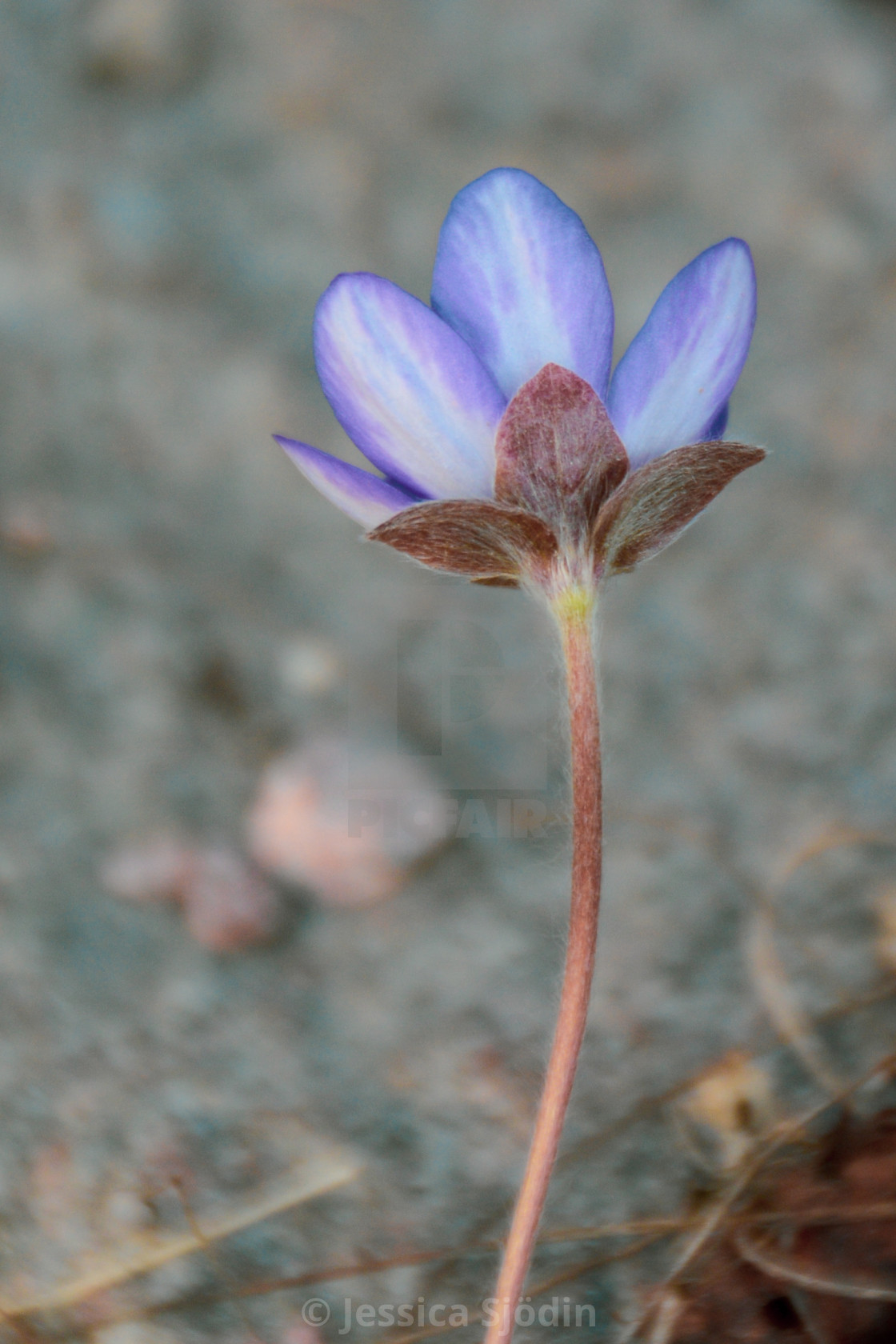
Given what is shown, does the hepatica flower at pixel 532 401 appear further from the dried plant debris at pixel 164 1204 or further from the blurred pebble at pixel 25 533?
the blurred pebble at pixel 25 533

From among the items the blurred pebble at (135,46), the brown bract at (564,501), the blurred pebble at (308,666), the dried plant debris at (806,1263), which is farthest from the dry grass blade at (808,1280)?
the blurred pebble at (135,46)

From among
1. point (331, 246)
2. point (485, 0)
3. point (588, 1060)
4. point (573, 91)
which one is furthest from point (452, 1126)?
point (485, 0)

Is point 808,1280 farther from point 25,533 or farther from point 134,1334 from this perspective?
point 25,533

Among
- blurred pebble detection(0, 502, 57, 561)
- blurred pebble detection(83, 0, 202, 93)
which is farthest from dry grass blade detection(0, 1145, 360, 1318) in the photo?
blurred pebble detection(83, 0, 202, 93)

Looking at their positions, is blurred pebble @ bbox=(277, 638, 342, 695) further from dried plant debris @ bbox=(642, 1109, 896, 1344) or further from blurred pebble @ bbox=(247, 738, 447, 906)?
dried plant debris @ bbox=(642, 1109, 896, 1344)

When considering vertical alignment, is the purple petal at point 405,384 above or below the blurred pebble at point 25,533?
below

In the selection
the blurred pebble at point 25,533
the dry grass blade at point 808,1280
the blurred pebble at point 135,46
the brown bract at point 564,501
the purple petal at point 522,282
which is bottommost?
the dry grass blade at point 808,1280

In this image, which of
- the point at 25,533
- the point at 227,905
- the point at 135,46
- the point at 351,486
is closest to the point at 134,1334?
the point at 227,905
